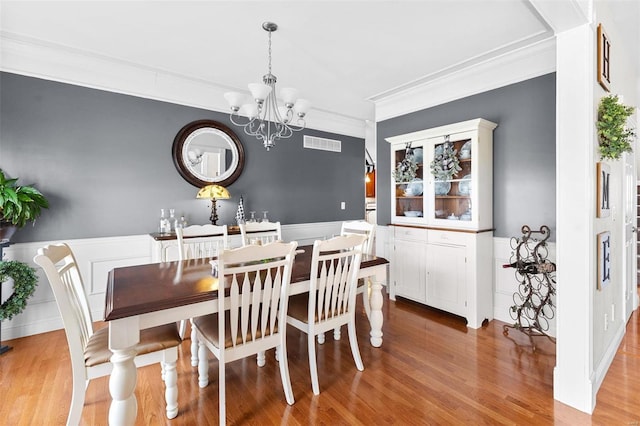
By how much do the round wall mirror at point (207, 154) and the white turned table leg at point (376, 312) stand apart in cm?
236

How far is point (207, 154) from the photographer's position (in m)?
3.81

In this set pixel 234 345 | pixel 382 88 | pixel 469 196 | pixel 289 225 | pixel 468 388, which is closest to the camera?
pixel 234 345

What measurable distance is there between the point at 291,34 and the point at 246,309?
226cm

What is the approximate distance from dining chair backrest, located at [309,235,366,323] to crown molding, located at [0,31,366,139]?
9.01 feet

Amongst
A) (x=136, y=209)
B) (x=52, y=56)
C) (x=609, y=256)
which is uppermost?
(x=52, y=56)

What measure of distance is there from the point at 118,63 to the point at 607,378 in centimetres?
504

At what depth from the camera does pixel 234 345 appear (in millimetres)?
1771

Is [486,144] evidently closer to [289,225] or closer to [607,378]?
[607,378]

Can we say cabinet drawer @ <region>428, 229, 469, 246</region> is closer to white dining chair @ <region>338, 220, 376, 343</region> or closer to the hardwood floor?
white dining chair @ <region>338, 220, 376, 343</region>

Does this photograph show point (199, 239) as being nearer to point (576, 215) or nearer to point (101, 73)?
point (101, 73)

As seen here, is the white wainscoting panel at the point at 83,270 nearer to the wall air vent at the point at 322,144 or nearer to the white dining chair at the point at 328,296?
the white dining chair at the point at 328,296

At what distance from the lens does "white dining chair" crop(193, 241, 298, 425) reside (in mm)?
1678

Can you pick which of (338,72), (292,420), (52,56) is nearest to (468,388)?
(292,420)

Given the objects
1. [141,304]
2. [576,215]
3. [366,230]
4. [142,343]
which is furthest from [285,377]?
[576,215]
